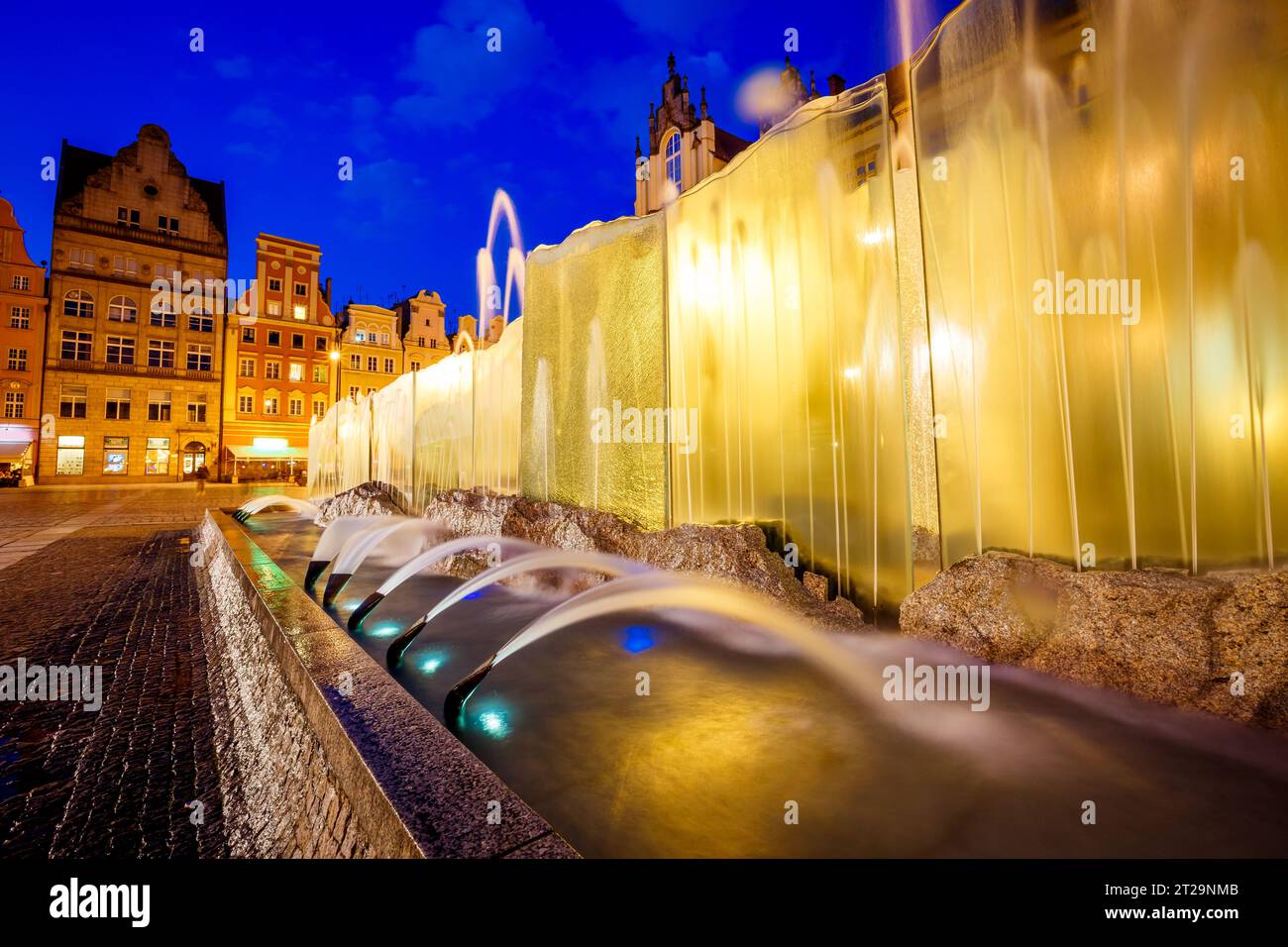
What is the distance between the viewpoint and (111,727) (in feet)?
10.1

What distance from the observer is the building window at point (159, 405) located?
122 feet

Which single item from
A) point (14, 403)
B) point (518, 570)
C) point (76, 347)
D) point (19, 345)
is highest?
point (76, 347)

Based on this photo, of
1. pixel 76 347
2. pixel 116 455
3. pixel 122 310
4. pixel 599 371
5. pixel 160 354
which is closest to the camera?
pixel 599 371

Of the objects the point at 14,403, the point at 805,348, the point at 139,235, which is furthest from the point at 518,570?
the point at 139,235

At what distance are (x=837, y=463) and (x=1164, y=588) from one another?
6.86ft

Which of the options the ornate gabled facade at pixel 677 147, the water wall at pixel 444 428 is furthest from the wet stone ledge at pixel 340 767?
the ornate gabled facade at pixel 677 147

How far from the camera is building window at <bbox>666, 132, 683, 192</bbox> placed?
34.0 metres

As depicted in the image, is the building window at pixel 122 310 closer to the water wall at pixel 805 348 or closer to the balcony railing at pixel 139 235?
the balcony railing at pixel 139 235

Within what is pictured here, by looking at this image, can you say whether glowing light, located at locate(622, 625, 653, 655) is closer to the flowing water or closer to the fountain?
the flowing water

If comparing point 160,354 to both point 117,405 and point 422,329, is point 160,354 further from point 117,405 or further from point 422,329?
point 422,329

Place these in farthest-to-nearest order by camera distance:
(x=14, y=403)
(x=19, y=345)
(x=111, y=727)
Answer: (x=19, y=345)
(x=14, y=403)
(x=111, y=727)

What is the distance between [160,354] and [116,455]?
286 inches

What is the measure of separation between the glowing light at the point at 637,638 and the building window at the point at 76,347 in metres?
48.0

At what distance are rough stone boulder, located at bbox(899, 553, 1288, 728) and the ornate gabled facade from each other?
32.7m
